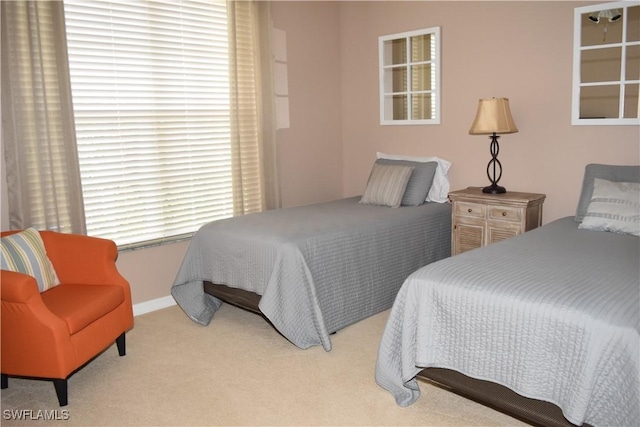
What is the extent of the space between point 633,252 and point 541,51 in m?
1.84

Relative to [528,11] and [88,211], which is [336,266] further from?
[528,11]

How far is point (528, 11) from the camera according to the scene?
13.1ft

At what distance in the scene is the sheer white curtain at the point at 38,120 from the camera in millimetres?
3242

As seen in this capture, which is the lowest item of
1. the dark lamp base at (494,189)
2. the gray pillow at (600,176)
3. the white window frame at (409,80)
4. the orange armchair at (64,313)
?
the orange armchair at (64,313)

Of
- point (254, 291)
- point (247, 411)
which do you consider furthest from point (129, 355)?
point (247, 411)

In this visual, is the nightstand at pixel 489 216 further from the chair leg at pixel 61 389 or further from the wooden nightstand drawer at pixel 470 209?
the chair leg at pixel 61 389

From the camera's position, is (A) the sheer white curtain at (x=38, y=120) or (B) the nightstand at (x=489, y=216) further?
(B) the nightstand at (x=489, y=216)

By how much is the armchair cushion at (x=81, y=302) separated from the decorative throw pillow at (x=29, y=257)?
7 cm

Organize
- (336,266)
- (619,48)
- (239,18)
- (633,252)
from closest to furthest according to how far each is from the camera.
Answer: (633,252)
(336,266)
(619,48)
(239,18)

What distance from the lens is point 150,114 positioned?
13.1 feet

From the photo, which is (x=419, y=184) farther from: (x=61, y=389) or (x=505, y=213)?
(x=61, y=389)

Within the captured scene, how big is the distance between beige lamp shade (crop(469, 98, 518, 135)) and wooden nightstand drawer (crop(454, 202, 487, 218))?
52 centimetres

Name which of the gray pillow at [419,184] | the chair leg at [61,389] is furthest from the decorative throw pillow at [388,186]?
the chair leg at [61,389]

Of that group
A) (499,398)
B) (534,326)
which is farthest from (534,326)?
(499,398)
